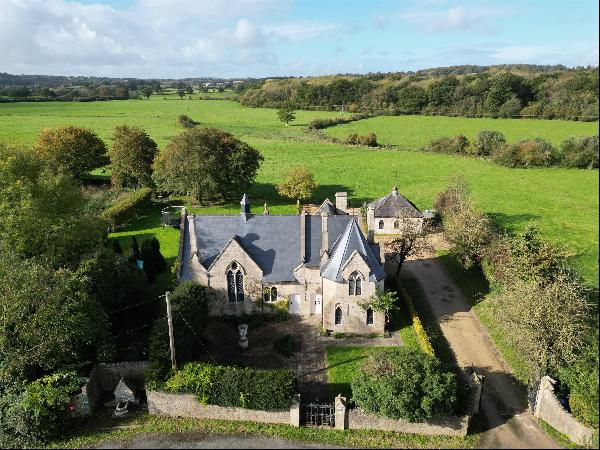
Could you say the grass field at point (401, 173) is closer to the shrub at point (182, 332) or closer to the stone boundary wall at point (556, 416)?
the stone boundary wall at point (556, 416)

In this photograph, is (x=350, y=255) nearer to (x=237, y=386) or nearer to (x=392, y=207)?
(x=237, y=386)

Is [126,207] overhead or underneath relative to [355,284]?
underneath

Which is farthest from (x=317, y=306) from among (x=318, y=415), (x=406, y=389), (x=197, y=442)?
(x=197, y=442)

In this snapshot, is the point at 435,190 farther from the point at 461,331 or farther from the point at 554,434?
the point at 554,434

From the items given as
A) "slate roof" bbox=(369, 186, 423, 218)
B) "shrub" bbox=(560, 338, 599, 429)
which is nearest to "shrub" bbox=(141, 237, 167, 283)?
"slate roof" bbox=(369, 186, 423, 218)

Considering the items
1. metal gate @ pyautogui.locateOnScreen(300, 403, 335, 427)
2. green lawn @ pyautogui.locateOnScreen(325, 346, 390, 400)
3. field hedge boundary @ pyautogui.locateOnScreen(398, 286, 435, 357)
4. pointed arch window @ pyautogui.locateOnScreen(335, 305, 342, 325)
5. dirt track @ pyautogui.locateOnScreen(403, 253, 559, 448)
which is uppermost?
pointed arch window @ pyautogui.locateOnScreen(335, 305, 342, 325)

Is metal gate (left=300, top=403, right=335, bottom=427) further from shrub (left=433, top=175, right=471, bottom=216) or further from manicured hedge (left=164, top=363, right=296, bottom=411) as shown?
shrub (left=433, top=175, right=471, bottom=216)
